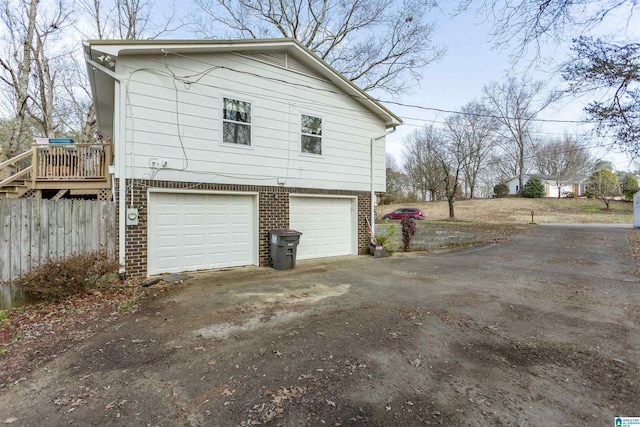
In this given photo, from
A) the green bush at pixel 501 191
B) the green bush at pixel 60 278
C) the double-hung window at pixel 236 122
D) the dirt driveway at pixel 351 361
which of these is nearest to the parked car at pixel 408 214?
the dirt driveway at pixel 351 361

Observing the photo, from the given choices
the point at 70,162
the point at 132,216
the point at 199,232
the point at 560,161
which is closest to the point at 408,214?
the point at 199,232

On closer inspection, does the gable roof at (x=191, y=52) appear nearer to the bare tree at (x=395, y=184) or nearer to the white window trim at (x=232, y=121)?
the white window trim at (x=232, y=121)

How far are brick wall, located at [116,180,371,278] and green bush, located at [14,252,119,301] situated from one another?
38.9 inches

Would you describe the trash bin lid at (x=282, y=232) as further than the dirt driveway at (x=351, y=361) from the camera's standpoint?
Yes

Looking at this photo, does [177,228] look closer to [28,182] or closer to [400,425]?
[28,182]

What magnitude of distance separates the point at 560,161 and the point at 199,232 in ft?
183

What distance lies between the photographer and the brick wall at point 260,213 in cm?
680

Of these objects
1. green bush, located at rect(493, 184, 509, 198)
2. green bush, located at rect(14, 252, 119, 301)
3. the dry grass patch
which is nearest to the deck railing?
green bush, located at rect(14, 252, 119, 301)

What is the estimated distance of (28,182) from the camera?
8.59 meters

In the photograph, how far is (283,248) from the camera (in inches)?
322

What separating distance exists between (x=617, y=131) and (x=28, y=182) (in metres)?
14.5

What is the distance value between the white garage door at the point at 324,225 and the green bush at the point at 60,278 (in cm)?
503

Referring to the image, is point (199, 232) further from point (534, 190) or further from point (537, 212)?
point (534, 190)

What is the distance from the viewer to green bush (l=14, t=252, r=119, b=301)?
5125 millimetres
